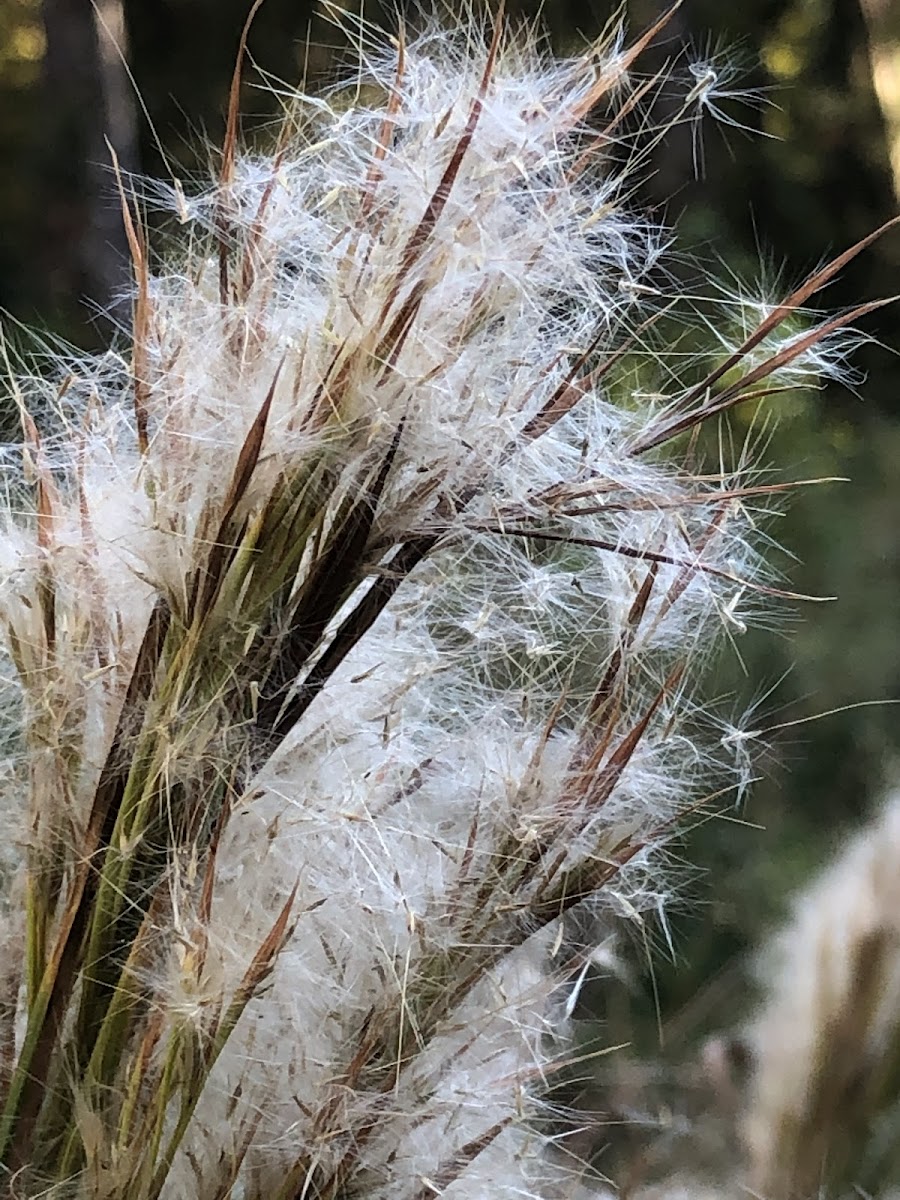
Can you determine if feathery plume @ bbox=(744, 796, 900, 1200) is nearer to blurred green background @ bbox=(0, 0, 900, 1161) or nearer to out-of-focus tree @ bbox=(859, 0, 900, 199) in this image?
blurred green background @ bbox=(0, 0, 900, 1161)

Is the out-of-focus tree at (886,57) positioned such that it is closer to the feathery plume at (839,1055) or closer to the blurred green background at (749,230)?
the blurred green background at (749,230)

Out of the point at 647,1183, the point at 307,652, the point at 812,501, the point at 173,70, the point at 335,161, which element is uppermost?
the point at 173,70

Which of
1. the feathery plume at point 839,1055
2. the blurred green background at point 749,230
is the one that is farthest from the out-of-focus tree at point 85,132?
the feathery plume at point 839,1055

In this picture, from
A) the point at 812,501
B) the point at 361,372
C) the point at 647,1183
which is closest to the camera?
the point at 361,372

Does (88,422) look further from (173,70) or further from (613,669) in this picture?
(173,70)

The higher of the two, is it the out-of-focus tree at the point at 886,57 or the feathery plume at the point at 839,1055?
the out-of-focus tree at the point at 886,57

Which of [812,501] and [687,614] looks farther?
A: [812,501]

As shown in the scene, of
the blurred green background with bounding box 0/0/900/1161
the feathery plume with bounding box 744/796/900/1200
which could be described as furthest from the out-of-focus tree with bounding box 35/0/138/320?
the feathery plume with bounding box 744/796/900/1200

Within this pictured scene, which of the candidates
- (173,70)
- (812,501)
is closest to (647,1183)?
(812,501)

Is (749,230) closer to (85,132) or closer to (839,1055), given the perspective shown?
(85,132)
